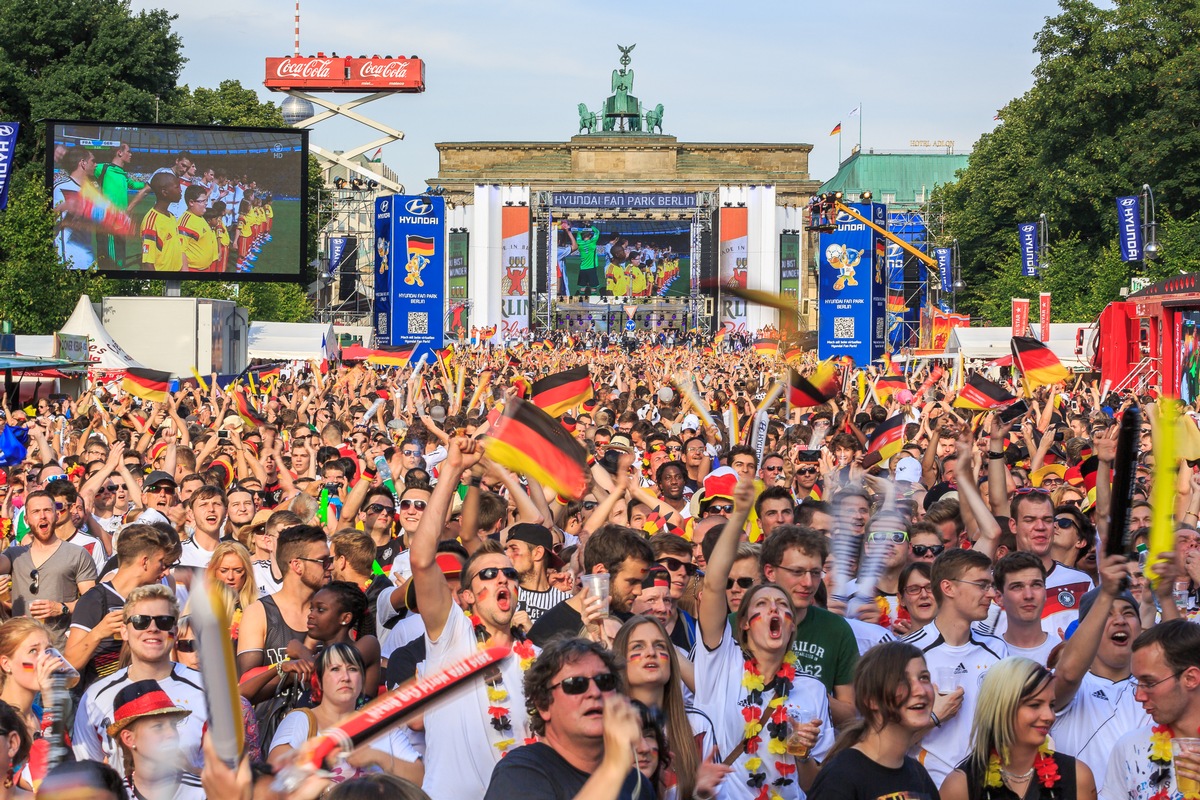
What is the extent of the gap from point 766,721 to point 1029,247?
43.4 m

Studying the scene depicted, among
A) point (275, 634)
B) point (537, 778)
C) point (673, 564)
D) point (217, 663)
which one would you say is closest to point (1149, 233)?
point (673, 564)

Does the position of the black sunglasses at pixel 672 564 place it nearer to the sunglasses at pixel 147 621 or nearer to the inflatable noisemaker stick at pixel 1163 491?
the sunglasses at pixel 147 621

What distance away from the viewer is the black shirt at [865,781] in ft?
13.3

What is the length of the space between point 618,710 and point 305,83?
7892cm

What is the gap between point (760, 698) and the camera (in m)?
4.88

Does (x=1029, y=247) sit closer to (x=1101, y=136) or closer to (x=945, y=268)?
(x=945, y=268)

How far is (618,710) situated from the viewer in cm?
326

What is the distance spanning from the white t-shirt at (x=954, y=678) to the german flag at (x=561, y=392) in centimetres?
580

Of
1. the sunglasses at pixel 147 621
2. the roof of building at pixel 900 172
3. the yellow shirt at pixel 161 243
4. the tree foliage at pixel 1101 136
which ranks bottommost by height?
the sunglasses at pixel 147 621

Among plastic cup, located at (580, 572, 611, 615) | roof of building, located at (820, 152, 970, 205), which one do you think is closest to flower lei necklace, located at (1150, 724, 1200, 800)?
plastic cup, located at (580, 572, 611, 615)

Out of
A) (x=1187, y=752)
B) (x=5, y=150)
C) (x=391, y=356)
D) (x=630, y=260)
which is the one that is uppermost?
(x=630, y=260)

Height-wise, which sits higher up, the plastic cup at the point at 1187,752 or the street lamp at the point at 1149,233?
the street lamp at the point at 1149,233

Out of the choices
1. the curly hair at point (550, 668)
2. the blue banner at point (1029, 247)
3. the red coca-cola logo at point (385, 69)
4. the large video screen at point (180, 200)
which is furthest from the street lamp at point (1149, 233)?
the red coca-cola logo at point (385, 69)

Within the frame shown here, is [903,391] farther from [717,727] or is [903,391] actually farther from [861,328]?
[717,727]
